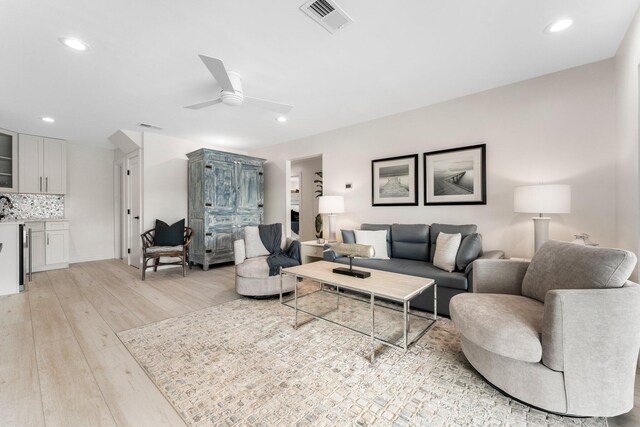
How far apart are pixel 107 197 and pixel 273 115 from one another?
14.9 ft

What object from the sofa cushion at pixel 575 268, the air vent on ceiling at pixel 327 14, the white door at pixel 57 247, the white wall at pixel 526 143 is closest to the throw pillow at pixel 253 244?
the white wall at pixel 526 143

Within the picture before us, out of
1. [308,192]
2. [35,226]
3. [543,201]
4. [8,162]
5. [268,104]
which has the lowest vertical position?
[35,226]

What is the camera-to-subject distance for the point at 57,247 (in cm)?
479

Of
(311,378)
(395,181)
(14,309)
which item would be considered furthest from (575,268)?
(14,309)

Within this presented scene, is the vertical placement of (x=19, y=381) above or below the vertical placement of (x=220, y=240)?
below

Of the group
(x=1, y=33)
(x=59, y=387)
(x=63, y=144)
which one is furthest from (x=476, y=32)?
(x=63, y=144)

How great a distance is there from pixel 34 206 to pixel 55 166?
0.85 metres

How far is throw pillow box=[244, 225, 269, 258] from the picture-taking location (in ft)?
11.5

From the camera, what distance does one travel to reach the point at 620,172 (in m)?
2.26

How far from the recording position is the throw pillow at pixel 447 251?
2.71 m

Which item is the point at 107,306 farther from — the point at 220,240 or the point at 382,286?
the point at 382,286

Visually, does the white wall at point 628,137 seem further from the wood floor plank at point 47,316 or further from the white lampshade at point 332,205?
the wood floor plank at point 47,316

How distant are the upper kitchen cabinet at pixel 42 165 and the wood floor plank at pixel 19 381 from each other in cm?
359

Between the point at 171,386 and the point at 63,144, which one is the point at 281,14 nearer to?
the point at 171,386
